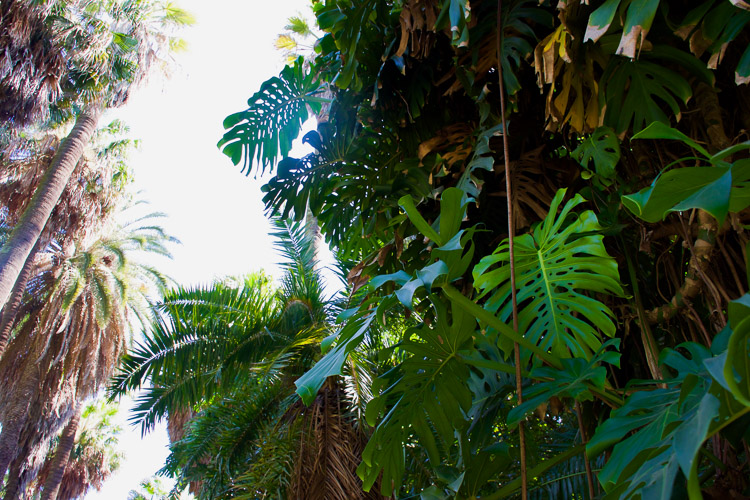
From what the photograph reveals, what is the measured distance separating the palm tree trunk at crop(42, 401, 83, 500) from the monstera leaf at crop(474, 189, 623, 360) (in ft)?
34.6

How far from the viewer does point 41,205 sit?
780cm

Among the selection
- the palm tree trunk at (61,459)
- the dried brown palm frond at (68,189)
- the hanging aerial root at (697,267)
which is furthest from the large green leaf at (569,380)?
the palm tree trunk at (61,459)

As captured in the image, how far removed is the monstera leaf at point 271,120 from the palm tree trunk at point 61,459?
31.1 feet

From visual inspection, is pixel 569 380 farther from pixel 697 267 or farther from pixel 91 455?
pixel 91 455

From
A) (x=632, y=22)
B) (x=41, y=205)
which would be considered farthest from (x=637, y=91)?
(x=41, y=205)

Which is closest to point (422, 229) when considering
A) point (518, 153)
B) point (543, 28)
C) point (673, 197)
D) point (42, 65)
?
point (673, 197)

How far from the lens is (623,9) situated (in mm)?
1038

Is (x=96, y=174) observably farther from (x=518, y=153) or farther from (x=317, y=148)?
(x=518, y=153)

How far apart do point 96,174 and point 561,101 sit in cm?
1039

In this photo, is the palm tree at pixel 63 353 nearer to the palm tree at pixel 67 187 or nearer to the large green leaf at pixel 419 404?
the palm tree at pixel 67 187

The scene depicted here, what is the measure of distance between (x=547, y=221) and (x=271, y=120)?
1.47 m

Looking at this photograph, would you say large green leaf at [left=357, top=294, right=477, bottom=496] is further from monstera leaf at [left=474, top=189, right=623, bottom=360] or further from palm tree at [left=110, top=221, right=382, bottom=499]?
palm tree at [left=110, top=221, right=382, bottom=499]

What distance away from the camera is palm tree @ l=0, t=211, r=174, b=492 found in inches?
339

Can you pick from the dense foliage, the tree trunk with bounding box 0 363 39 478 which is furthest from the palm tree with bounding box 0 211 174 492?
the dense foliage
